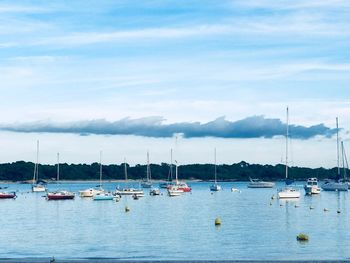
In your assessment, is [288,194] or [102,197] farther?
[102,197]

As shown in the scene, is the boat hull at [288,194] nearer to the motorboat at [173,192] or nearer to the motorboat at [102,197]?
the motorboat at [102,197]

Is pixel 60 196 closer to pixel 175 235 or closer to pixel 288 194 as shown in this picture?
pixel 288 194

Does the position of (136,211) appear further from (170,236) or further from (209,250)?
(209,250)

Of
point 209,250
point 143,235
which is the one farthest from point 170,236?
point 209,250

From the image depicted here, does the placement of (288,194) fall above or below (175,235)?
above

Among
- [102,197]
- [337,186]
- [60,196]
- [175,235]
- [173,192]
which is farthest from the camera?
[337,186]

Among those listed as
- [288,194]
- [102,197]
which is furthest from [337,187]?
[102,197]

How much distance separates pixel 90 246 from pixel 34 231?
18993mm

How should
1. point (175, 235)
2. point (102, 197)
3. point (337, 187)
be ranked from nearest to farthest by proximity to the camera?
point (175, 235) → point (102, 197) → point (337, 187)

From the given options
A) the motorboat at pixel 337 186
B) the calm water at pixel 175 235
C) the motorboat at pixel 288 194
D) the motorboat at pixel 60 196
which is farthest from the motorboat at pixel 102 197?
the motorboat at pixel 337 186

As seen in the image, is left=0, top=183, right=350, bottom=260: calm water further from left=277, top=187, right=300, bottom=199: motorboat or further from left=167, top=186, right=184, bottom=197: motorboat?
left=167, top=186, right=184, bottom=197: motorboat

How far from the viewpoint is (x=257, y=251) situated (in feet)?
191

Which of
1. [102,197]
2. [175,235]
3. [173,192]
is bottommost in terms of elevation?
[175,235]

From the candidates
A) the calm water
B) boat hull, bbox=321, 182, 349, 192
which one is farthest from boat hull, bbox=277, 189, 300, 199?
boat hull, bbox=321, 182, 349, 192
